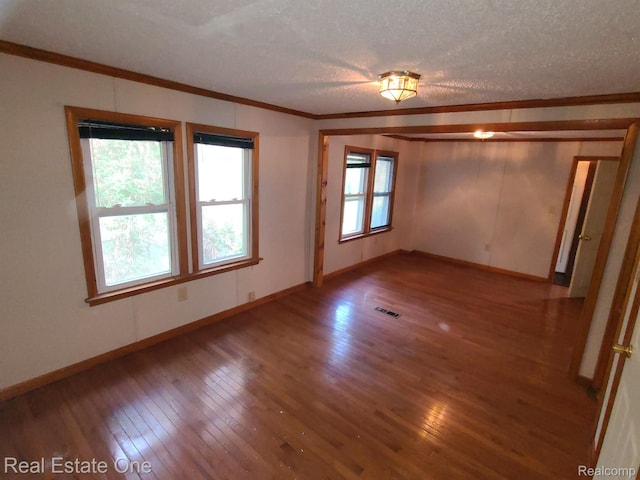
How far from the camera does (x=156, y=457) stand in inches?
72.2

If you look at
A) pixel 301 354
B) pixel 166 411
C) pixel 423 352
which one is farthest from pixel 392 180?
pixel 166 411

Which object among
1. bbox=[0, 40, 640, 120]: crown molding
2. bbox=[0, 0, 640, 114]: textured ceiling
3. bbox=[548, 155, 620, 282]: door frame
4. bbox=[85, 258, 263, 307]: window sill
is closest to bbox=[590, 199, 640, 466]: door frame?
bbox=[0, 40, 640, 120]: crown molding

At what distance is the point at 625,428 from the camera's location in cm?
132

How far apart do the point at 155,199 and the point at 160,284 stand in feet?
2.62

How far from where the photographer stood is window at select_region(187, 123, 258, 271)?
10.1 feet

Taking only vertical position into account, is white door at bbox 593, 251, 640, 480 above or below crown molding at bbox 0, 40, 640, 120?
below

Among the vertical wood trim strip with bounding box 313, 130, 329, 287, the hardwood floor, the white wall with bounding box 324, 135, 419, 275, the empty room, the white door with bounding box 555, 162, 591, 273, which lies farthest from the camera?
the white door with bounding box 555, 162, 591, 273

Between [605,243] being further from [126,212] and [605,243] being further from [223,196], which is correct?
[126,212]

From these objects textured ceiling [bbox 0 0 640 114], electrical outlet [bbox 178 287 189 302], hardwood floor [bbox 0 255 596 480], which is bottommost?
hardwood floor [bbox 0 255 596 480]

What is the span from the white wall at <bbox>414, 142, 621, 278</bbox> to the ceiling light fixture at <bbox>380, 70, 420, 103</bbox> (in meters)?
4.12

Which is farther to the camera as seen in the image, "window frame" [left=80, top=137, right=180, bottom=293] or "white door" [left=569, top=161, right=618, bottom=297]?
"white door" [left=569, top=161, right=618, bottom=297]

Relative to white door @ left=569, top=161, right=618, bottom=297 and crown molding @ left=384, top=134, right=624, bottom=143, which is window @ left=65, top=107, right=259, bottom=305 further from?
white door @ left=569, top=161, right=618, bottom=297

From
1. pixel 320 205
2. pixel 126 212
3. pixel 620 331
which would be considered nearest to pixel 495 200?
pixel 320 205

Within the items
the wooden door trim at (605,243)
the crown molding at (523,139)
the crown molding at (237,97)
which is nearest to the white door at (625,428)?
the wooden door trim at (605,243)
